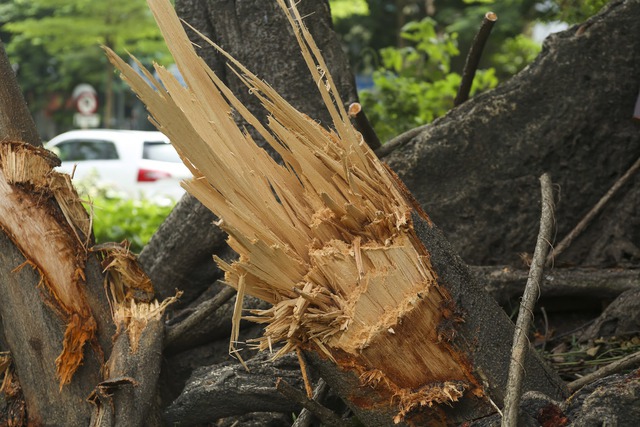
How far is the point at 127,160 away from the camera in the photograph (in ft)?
54.1

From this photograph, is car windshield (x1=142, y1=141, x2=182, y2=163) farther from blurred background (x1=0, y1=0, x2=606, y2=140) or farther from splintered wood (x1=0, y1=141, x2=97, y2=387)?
splintered wood (x1=0, y1=141, x2=97, y2=387)

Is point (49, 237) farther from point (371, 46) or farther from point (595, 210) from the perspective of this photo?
point (371, 46)

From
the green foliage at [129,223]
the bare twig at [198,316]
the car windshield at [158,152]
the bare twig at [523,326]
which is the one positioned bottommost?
the bare twig at [523,326]

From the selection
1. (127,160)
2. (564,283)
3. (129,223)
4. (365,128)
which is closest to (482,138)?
(365,128)

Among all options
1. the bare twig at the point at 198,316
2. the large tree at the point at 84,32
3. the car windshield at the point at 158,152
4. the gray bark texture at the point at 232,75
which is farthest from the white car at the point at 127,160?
the bare twig at the point at 198,316

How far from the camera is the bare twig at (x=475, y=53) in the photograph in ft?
12.0

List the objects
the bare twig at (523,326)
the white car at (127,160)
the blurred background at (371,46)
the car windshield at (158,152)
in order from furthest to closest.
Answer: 1. the car windshield at (158,152)
2. the white car at (127,160)
3. the blurred background at (371,46)
4. the bare twig at (523,326)

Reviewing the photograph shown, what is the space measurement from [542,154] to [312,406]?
1790 millimetres

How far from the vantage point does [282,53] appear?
3.91 m

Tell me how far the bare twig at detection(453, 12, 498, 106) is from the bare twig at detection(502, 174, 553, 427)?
3.26ft

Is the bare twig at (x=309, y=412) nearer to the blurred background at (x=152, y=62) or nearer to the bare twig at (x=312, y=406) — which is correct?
the bare twig at (x=312, y=406)

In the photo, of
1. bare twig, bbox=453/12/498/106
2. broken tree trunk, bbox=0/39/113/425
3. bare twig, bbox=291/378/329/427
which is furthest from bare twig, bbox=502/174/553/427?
broken tree trunk, bbox=0/39/113/425

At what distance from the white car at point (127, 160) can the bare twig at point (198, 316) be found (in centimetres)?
952

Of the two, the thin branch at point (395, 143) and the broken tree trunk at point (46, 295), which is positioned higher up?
the thin branch at point (395, 143)
